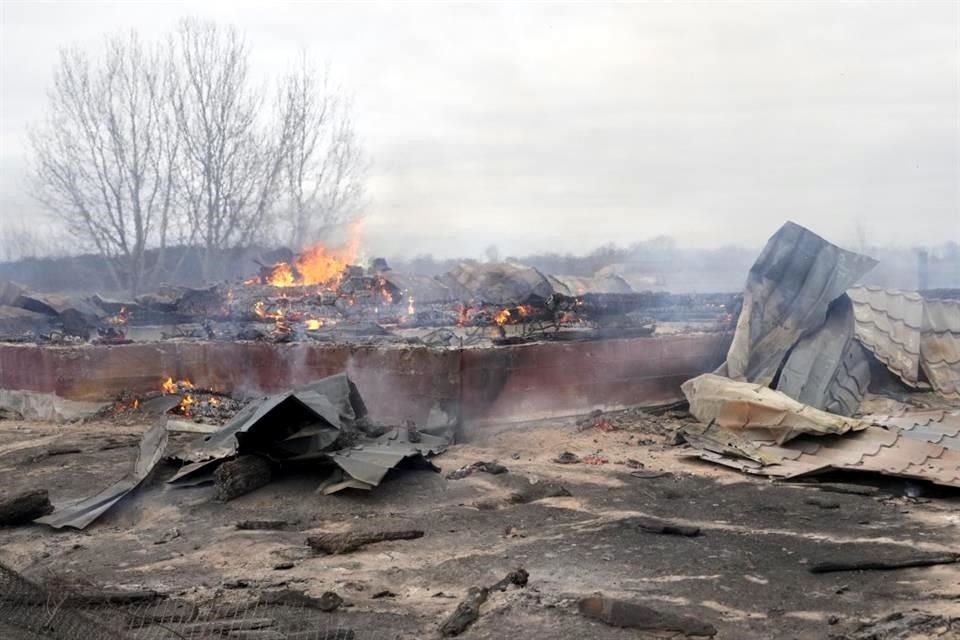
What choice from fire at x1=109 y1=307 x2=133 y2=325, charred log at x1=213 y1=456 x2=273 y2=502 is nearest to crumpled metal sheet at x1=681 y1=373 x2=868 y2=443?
charred log at x1=213 y1=456 x2=273 y2=502

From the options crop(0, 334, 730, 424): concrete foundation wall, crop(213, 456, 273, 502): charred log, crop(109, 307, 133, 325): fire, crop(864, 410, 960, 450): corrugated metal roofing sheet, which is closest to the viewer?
crop(213, 456, 273, 502): charred log

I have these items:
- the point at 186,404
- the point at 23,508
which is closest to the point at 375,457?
the point at 23,508

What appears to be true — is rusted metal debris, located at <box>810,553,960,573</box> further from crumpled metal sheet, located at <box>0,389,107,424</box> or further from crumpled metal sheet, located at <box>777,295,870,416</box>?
crumpled metal sheet, located at <box>0,389,107,424</box>

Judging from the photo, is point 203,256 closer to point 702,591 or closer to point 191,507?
point 191,507

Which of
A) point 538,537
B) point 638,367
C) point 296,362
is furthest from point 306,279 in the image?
point 538,537

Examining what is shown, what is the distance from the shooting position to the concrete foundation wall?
10.1 m

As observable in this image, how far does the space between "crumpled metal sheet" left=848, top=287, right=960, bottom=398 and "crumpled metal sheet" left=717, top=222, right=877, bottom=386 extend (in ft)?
2.05

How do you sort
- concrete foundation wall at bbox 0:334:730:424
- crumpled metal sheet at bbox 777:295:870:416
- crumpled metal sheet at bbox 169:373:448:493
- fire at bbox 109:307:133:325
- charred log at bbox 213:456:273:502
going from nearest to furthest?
charred log at bbox 213:456:273:502
crumpled metal sheet at bbox 169:373:448:493
concrete foundation wall at bbox 0:334:730:424
crumpled metal sheet at bbox 777:295:870:416
fire at bbox 109:307:133:325

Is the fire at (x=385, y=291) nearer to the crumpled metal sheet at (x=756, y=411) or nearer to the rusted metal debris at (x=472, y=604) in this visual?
the crumpled metal sheet at (x=756, y=411)

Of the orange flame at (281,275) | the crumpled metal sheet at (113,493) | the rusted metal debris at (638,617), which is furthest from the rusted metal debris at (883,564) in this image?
the orange flame at (281,275)

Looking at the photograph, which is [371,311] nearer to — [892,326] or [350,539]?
[892,326]

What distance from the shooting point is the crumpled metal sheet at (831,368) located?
33.8 ft

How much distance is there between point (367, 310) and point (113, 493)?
316 inches

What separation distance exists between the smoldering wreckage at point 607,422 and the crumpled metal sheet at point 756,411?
0.02 meters
